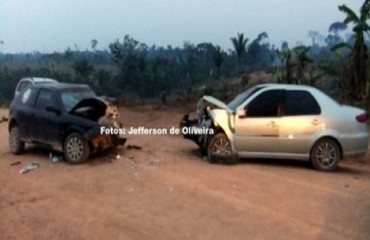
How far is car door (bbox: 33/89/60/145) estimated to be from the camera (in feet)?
38.7

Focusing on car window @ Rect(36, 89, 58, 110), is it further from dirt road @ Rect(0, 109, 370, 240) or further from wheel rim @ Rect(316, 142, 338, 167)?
wheel rim @ Rect(316, 142, 338, 167)

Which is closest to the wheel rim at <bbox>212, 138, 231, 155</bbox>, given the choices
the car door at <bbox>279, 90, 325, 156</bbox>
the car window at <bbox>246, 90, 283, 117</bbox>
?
the car window at <bbox>246, 90, 283, 117</bbox>

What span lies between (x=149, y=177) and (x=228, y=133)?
7.01ft

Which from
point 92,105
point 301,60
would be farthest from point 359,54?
point 92,105

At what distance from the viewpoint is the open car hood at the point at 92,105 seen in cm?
1179

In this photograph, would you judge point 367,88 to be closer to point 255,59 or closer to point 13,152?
point 13,152

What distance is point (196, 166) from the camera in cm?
1088

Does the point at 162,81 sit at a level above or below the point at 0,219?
above

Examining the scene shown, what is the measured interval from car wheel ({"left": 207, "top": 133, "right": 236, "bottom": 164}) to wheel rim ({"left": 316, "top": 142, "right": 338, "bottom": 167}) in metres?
1.80

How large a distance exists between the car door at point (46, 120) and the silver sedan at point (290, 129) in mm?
3670

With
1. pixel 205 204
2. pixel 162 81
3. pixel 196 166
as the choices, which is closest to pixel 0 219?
pixel 205 204

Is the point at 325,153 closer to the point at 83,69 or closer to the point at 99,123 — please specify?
the point at 99,123

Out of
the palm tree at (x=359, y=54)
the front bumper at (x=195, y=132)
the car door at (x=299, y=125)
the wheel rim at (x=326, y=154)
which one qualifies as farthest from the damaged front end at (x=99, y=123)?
the palm tree at (x=359, y=54)

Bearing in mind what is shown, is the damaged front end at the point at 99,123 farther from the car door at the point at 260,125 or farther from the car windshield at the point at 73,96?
the car door at the point at 260,125
